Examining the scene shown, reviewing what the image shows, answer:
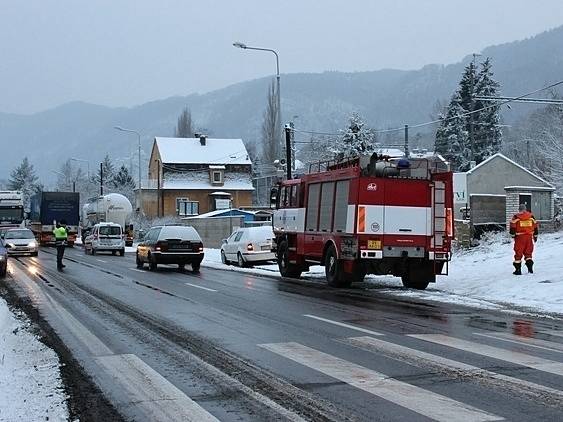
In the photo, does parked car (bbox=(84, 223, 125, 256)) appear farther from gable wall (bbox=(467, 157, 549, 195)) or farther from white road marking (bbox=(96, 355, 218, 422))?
white road marking (bbox=(96, 355, 218, 422))

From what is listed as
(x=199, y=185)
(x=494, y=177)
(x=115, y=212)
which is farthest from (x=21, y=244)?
(x=199, y=185)

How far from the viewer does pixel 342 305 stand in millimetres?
14453

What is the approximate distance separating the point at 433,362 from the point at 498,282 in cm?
959

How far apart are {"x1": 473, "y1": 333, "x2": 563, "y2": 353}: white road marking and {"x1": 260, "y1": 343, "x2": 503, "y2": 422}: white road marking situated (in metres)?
2.76

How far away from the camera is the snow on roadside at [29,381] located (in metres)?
6.39

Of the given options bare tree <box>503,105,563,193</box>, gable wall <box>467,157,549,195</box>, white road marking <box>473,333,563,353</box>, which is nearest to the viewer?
white road marking <box>473,333,563,353</box>

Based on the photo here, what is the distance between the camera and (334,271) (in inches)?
737

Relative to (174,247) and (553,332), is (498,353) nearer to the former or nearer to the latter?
(553,332)

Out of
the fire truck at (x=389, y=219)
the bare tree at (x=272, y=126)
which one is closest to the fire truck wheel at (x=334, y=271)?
the fire truck at (x=389, y=219)

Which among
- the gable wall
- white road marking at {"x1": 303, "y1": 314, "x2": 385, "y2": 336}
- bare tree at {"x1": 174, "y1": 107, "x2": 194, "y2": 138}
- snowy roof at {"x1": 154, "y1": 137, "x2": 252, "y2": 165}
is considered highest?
bare tree at {"x1": 174, "y1": 107, "x2": 194, "y2": 138}

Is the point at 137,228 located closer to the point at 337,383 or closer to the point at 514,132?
the point at 337,383

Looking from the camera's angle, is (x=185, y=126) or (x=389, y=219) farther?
(x=185, y=126)

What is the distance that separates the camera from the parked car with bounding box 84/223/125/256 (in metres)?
41.9

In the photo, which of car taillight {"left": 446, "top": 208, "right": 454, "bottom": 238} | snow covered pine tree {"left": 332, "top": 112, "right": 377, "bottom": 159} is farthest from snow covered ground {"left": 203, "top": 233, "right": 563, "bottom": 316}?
snow covered pine tree {"left": 332, "top": 112, "right": 377, "bottom": 159}
